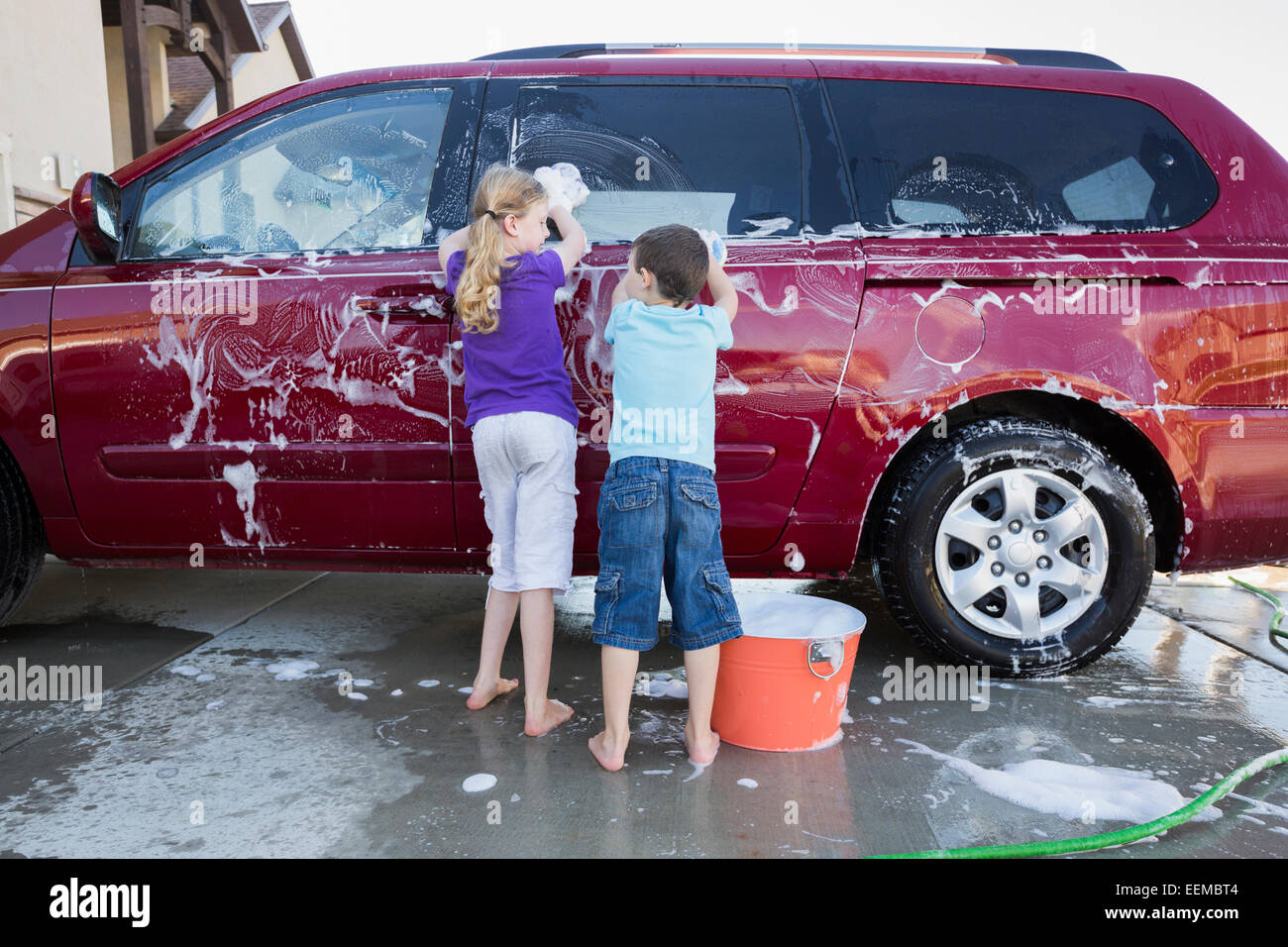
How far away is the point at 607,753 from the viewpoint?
2.02m

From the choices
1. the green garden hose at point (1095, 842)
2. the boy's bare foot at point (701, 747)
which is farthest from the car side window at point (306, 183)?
the green garden hose at point (1095, 842)

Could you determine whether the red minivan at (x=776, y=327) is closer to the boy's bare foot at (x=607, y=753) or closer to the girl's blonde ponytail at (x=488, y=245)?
the girl's blonde ponytail at (x=488, y=245)

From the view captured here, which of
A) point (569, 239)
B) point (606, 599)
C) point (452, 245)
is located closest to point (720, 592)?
point (606, 599)

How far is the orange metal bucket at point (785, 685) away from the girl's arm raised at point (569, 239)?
1.04 meters

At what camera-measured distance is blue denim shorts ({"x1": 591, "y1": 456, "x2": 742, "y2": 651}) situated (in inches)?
79.0

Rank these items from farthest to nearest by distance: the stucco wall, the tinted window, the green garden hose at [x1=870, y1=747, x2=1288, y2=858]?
the stucco wall < the tinted window < the green garden hose at [x1=870, y1=747, x2=1288, y2=858]

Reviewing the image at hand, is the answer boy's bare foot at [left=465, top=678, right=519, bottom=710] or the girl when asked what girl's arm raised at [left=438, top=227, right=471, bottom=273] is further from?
boy's bare foot at [left=465, top=678, right=519, bottom=710]

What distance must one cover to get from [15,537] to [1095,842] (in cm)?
296

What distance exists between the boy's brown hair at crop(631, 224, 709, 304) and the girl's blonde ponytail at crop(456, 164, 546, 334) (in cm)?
34

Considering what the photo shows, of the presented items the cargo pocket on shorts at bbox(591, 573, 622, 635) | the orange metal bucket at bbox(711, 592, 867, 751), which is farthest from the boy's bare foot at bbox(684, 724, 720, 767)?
the cargo pocket on shorts at bbox(591, 573, 622, 635)

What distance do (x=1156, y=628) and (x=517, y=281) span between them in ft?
8.59

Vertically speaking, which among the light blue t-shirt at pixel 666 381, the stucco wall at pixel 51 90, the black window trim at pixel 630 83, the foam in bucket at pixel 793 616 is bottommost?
the foam in bucket at pixel 793 616

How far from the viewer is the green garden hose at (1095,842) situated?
1.63 metres
